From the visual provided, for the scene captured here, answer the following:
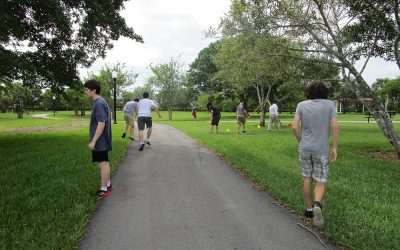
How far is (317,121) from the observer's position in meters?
4.46

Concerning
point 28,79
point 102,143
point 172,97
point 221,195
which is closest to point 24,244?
point 102,143

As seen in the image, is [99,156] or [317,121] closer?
[317,121]

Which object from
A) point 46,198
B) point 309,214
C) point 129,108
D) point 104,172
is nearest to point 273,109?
point 129,108

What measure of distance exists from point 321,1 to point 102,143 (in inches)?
329

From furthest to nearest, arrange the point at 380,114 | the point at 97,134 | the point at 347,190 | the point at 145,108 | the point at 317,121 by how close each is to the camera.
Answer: the point at 145,108 < the point at 380,114 < the point at 347,190 < the point at 97,134 < the point at 317,121

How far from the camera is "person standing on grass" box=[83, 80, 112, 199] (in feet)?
18.4

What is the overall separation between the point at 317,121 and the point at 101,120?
11.0 ft

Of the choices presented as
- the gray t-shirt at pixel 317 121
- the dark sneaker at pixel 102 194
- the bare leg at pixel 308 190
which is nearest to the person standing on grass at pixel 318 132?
the gray t-shirt at pixel 317 121

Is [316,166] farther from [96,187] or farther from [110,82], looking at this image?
[110,82]

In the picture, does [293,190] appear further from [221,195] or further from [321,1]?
[321,1]

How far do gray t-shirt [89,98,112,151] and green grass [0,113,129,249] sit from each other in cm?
86

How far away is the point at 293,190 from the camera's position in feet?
20.0

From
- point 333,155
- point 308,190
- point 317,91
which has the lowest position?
point 308,190

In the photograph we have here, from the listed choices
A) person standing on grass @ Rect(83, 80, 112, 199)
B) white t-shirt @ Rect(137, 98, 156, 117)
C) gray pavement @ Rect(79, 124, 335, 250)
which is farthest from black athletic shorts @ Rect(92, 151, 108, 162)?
white t-shirt @ Rect(137, 98, 156, 117)
